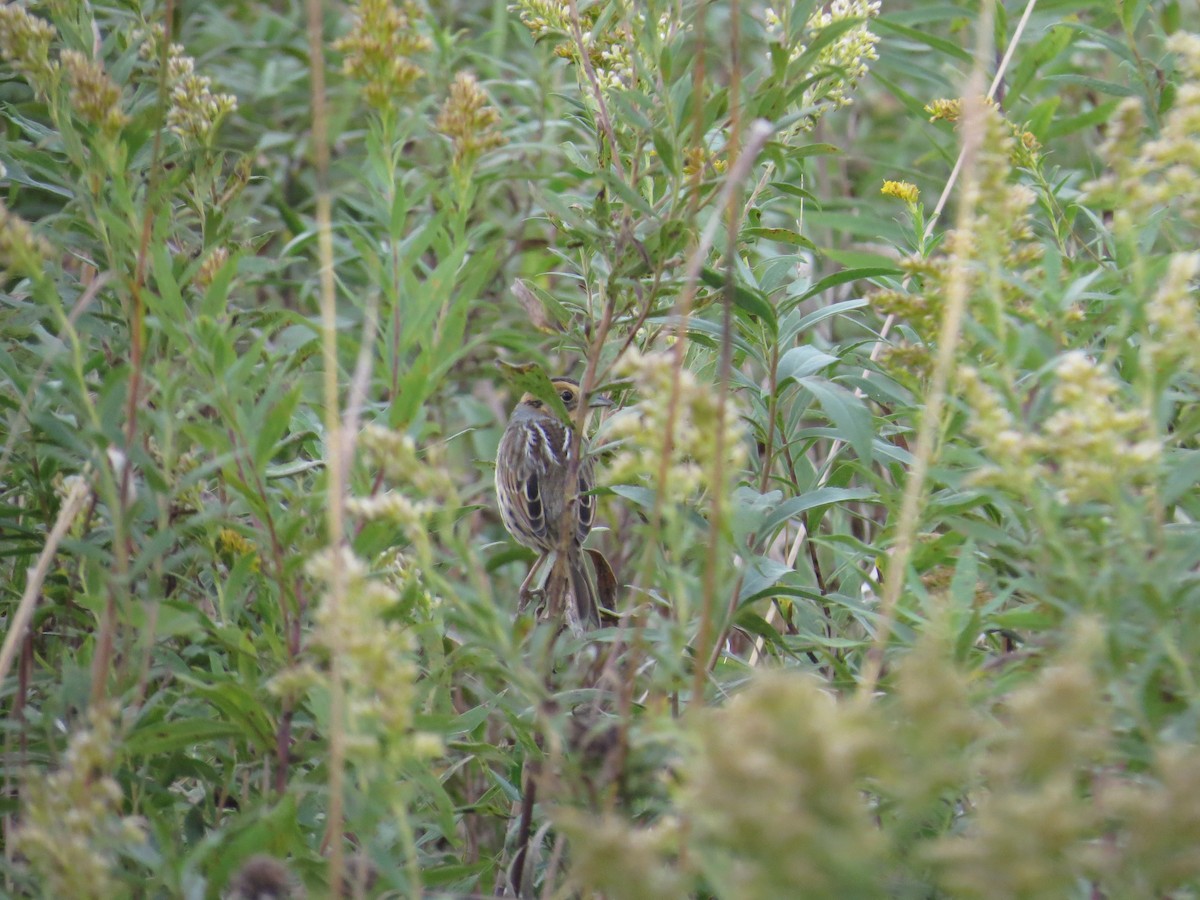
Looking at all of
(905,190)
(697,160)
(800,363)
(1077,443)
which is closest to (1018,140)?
(905,190)

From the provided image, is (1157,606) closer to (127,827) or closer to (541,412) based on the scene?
(127,827)

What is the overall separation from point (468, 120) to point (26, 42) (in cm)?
79

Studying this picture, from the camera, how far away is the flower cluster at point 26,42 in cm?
210

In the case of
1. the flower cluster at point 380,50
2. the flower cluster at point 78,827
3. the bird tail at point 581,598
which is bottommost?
the bird tail at point 581,598

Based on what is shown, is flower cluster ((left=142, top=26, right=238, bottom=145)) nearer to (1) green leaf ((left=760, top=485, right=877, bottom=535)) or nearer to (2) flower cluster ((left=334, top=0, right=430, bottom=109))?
(2) flower cluster ((left=334, top=0, right=430, bottom=109))

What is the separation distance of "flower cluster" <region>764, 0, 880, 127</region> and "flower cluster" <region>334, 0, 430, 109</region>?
0.74 meters

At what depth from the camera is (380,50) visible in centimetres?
188

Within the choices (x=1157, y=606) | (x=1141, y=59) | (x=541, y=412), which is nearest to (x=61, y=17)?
(x=1157, y=606)

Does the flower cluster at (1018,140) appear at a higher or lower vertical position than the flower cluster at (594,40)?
lower

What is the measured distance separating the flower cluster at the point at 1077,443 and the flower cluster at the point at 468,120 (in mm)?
905

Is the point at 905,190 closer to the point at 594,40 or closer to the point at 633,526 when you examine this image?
the point at 594,40

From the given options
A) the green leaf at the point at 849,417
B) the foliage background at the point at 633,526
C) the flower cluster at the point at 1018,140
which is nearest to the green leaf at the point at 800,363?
the foliage background at the point at 633,526

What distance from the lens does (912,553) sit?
6.81 feet

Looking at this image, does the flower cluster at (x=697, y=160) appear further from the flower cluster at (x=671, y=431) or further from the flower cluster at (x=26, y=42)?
the flower cluster at (x=26, y=42)
